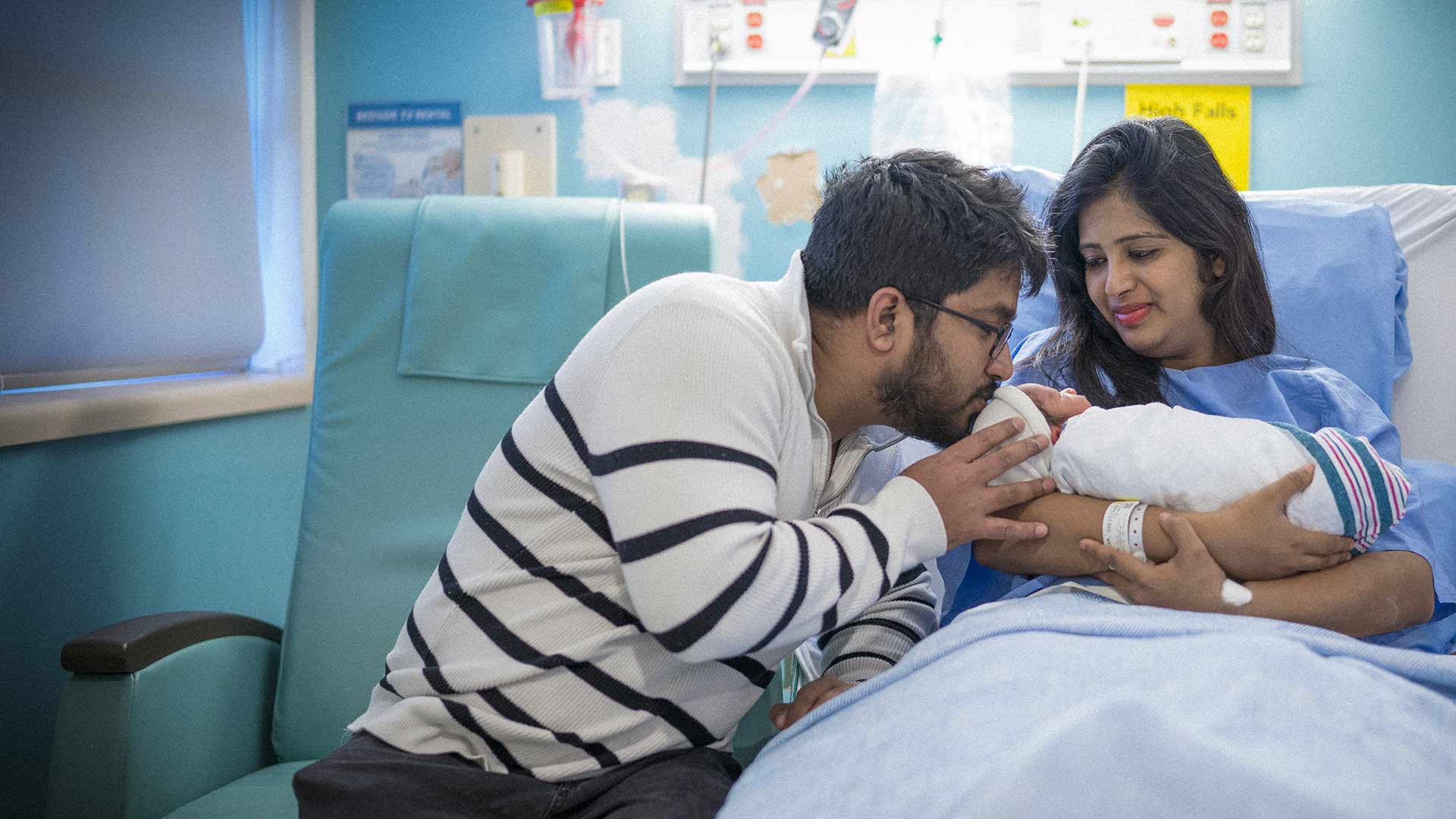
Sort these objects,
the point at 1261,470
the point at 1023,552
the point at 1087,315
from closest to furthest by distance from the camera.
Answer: the point at 1261,470, the point at 1023,552, the point at 1087,315

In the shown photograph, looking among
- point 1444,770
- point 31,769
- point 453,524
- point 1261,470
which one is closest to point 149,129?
point 453,524

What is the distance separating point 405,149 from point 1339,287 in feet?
5.71

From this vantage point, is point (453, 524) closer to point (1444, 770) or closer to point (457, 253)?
point (457, 253)

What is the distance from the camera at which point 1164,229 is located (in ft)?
4.62

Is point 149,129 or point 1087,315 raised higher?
point 149,129

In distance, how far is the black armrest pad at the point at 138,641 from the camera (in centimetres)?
123

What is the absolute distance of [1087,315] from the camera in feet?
4.98

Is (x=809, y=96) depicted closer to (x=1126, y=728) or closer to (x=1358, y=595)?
(x=1358, y=595)

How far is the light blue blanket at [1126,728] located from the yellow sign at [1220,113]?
126 centimetres

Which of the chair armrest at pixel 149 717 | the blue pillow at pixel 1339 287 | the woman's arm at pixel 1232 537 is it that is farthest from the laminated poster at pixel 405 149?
the woman's arm at pixel 1232 537

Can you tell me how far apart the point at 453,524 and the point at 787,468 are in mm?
681

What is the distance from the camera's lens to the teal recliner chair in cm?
152

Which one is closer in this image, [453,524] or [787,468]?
[787,468]

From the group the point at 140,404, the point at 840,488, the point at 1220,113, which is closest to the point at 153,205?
the point at 140,404
